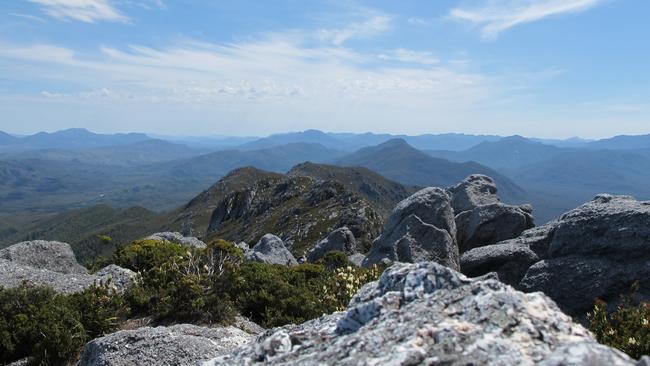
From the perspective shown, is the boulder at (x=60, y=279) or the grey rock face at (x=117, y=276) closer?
the boulder at (x=60, y=279)

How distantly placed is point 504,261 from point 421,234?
6022 millimetres

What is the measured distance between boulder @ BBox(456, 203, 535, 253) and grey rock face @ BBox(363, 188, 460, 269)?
1.54 meters

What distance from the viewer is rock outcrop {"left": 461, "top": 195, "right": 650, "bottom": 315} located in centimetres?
2100

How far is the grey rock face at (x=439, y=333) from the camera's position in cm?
519

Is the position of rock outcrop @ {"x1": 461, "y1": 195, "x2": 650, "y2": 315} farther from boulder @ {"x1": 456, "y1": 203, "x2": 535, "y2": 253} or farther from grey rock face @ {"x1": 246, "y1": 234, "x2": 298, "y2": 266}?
grey rock face @ {"x1": 246, "y1": 234, "x2": 298, "y2": 266}

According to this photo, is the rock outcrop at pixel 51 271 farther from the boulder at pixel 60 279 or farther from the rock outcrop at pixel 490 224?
the rock outcrop at pixel 490 224

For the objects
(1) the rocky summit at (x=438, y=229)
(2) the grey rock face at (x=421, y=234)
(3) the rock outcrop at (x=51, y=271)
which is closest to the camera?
(3) the rock outcrop at (x=51, y=271)

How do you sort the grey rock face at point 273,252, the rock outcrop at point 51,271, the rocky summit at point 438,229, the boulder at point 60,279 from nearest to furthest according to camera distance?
1. the boulder at point 60,279
2. the rock outcrop at point 51,271
3. the rocky summit at point 438,229
4. the grey rock face at point 273,252

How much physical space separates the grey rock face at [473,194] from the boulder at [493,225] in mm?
6411

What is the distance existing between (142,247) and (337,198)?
10840cm

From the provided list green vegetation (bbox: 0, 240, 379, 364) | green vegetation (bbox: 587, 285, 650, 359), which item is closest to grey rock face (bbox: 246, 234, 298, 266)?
green vegetation (bbox: 0, 240, 379, 364)

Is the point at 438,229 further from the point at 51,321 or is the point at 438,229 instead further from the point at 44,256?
the point at 44,256

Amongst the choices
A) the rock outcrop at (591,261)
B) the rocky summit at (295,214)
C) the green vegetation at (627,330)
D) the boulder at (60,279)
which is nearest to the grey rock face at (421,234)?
the rock outcrop at (591,261)

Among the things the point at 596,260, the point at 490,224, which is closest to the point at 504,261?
the point at 596,260
